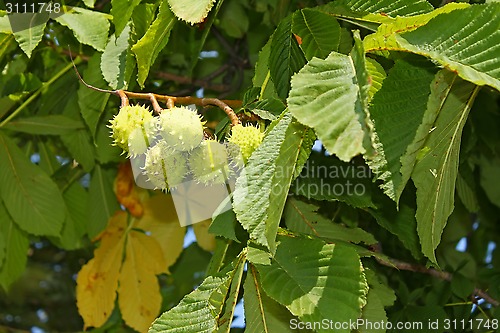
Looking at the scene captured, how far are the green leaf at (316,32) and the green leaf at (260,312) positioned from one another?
0.46 m

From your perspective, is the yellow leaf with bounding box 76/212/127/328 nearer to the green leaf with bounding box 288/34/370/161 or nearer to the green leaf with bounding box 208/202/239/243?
the green leaf with bounding box 208/202/239/243

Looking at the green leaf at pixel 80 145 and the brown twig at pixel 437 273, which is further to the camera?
the green leaf at pixel 80 145

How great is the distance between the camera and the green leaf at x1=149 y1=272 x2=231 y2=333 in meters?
1.25

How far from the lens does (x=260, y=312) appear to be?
1330 mm

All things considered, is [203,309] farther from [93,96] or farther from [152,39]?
[93,96]

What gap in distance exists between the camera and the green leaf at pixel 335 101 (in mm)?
941

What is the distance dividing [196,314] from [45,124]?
113 cm

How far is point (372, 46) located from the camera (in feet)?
3.80

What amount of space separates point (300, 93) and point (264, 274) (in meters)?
0.39

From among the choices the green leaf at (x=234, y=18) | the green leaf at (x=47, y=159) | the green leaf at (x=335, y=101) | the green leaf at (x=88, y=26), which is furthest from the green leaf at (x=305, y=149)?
the green leaf at (x=47, y=159)

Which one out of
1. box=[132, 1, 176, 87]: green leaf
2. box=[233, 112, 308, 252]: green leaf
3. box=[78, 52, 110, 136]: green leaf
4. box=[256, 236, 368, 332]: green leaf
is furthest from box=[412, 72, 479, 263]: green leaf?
Answer: box=[78, 52, 110, 136]: green leaf

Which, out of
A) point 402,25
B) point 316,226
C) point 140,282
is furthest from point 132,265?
point 402,25

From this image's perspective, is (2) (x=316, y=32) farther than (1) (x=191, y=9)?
Yes

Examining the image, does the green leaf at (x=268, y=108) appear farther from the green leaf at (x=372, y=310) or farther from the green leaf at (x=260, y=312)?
the green leaf at (x=372, y=310)
